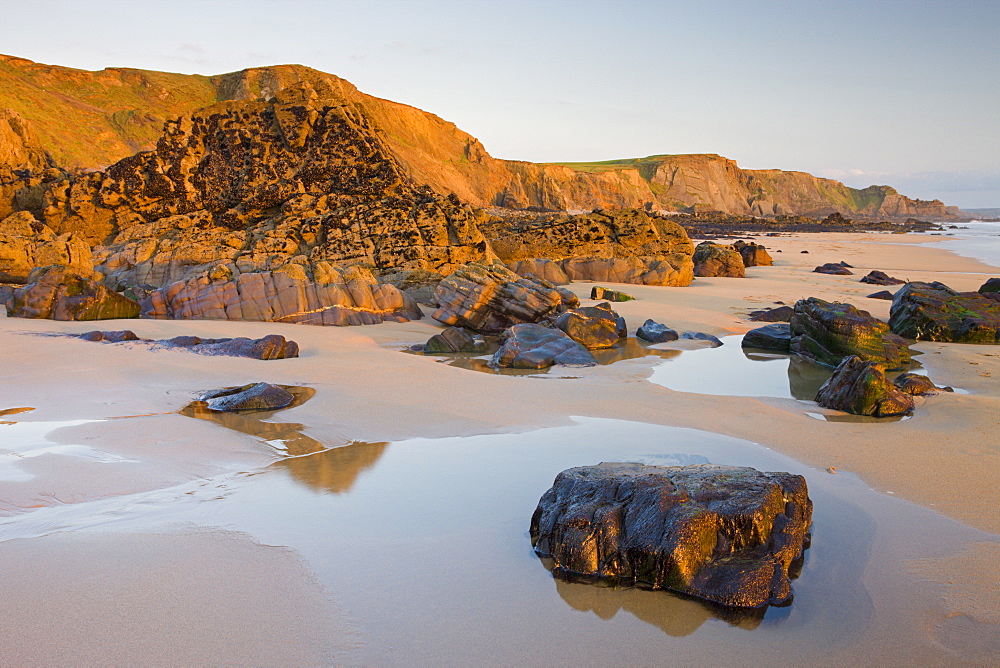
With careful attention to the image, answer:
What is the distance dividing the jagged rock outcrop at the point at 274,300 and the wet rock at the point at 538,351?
233 cm

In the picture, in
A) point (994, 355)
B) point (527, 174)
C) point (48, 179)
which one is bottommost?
point (994, 355)

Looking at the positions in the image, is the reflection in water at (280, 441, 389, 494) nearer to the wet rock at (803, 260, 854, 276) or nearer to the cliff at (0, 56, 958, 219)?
the wet rock at (803, 260, 854, 276)

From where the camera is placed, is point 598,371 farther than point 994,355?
No

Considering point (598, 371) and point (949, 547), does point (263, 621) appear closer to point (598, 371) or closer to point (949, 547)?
point (949, 547)

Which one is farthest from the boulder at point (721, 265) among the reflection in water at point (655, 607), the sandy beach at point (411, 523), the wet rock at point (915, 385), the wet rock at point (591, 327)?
the reflection in water at point (655, 607)

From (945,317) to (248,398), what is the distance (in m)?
7.67

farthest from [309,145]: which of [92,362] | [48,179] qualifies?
[92,362]

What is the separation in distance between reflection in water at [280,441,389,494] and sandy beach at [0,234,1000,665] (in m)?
0.02

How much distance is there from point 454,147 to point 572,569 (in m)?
75.6

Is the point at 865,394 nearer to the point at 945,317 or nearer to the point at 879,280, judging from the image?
the point at 945,317

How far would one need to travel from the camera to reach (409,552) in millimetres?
2416

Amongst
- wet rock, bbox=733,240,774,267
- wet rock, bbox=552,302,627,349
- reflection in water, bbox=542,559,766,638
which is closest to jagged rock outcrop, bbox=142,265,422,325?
wet rock, bbox=552,302,627,349

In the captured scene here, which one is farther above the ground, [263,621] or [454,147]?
[454,147]

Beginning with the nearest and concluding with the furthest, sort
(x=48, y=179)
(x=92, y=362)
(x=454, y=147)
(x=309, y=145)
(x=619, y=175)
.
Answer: (x=92, y=362) → (x=309, y=145) → (x=48, y=179) → (x=454, y=147) → (x=619, y=175)
